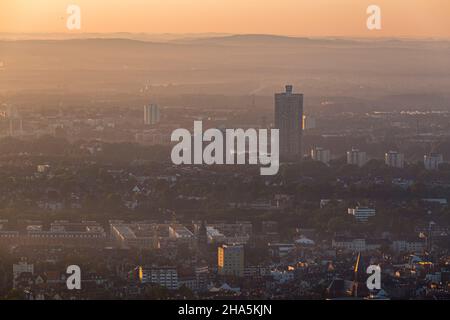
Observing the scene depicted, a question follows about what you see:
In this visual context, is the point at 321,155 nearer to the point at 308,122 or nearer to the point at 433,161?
the point at 433,161

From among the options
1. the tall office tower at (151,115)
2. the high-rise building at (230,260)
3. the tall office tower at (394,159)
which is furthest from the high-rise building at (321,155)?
the high-rise building at (230,260)

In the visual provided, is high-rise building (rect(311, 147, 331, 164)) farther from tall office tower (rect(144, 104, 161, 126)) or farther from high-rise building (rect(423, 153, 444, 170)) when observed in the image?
tall office tower (rect(144, 104, 161, 126))

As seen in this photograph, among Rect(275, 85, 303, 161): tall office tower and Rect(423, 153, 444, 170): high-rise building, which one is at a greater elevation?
Rect(275, 85, 303, 161): tall office tower

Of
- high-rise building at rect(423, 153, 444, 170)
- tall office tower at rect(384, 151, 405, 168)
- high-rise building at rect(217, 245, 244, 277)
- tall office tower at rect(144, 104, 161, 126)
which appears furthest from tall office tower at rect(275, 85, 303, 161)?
high-rise building at rect(217, 245, 244, 277)

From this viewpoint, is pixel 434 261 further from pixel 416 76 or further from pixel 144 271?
pixel 416 76

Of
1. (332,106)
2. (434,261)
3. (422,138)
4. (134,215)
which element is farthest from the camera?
(332,106)
